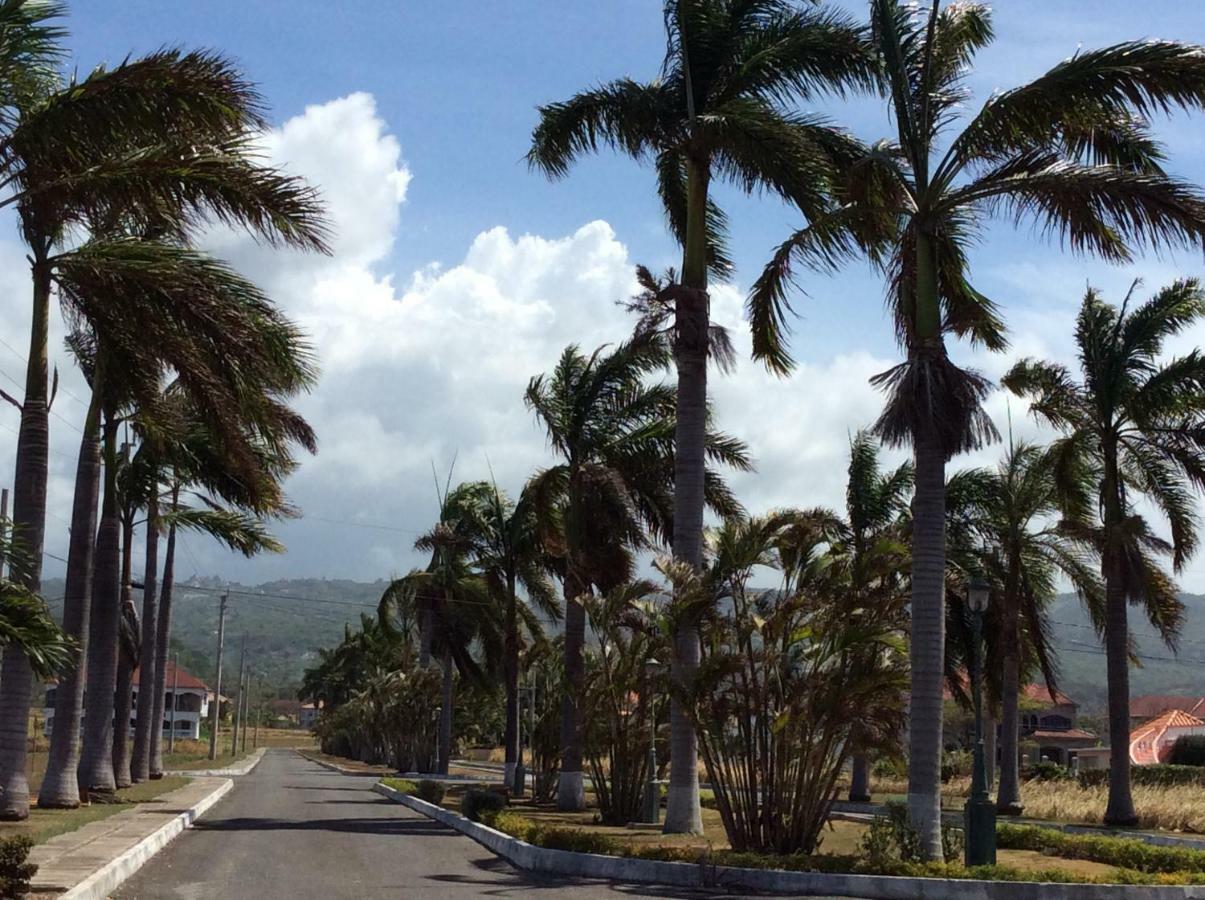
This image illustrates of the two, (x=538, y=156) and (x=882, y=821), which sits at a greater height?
(x=538, y=156)

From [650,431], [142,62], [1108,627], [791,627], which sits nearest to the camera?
[142,62]

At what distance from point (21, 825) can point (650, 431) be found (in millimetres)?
15337

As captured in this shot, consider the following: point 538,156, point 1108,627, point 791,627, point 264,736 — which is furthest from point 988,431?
point 264,736

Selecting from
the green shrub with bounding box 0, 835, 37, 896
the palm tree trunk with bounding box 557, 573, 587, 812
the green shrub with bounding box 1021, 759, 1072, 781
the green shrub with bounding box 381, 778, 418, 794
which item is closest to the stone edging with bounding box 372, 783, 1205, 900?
the green shrub with bounding box 0, 835, 37, 896

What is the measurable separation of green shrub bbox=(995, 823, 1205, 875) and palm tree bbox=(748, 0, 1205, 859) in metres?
2.82

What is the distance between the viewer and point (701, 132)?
73.2 ft

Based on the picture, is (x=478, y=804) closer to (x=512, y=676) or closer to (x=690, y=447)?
(x=690, y=447)

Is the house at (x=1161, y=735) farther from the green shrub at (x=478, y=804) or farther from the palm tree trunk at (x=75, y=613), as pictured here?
the palm tree trunk at (x=75, y=613)

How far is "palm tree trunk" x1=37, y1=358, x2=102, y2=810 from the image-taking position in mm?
24375

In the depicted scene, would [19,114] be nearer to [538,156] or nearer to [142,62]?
[142,62]

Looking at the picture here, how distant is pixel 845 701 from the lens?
18.8m

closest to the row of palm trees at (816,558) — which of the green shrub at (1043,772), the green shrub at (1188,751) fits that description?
the green shrub at (1043,772)

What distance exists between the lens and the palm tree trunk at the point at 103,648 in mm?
29312

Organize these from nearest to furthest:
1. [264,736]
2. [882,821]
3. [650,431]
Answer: [882,821]
[650,431]
[264,736]
